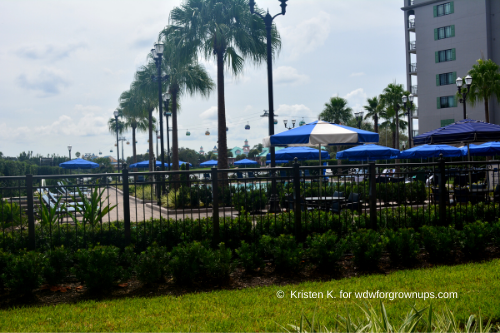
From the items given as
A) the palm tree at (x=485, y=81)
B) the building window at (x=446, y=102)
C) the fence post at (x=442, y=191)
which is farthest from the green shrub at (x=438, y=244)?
the building window at (x=446, y=102)

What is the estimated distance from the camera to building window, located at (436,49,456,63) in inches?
1716

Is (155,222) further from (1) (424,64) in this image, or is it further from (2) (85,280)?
(1) (424,64)

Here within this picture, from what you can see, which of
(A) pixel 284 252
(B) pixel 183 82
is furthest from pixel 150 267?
(B) pixel 183 82

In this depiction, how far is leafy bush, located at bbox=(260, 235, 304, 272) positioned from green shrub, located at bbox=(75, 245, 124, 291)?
2.22 metres

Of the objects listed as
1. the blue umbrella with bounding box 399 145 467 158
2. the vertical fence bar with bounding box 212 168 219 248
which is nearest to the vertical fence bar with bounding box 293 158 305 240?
the vertical fence bar with bounding box 212 168 219 248

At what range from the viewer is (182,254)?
5.56 meters

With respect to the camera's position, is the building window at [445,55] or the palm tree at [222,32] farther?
the building window at [445,55]

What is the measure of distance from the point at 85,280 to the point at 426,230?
5.45 meters

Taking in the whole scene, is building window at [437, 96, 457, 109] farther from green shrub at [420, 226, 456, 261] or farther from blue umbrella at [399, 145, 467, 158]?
green shrub at [420, 226, 456, 261]

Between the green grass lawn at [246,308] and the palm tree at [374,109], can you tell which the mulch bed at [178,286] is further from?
the palm tree at [374,109]

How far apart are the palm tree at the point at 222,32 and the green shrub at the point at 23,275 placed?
45.9 feet

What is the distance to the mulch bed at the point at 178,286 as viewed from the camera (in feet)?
16.9

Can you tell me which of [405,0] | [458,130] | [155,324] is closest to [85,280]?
[155,324]

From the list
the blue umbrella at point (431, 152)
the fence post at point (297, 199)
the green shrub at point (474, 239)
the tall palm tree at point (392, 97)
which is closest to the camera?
the green shrub at point (474, 239)
